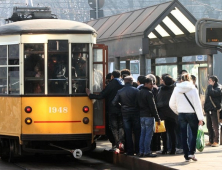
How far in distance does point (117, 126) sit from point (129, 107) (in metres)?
0.71

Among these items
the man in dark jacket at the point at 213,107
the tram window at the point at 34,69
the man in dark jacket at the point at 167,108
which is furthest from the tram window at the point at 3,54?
the man in dark jacket at the point at 213,107

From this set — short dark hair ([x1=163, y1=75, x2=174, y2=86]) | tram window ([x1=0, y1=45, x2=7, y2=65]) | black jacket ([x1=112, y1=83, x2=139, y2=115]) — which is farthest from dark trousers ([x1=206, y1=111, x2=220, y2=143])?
tram window ([x1=0, y1=45, x2=7, y2=65])

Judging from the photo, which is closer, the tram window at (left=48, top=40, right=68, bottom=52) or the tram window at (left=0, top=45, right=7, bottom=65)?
the tram window at (left=48, top=40, right=68, bottom=52)

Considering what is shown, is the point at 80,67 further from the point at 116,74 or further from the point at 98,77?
the point at 116,74

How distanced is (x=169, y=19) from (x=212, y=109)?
3.81 meters

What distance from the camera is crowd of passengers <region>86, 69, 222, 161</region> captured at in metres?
11.6

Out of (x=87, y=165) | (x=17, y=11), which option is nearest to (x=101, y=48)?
(x=87, y=165)

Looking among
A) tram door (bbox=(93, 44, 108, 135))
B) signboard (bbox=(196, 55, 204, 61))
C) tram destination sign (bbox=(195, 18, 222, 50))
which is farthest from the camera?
signboard (bbox=(196, 55, 204, 61))

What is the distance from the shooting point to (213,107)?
1459 cm

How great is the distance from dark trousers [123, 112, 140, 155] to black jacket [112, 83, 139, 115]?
0.31ft

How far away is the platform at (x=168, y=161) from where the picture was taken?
10.9m

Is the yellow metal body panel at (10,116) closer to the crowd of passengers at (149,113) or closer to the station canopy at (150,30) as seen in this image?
the crowd of passengers at (149,113)

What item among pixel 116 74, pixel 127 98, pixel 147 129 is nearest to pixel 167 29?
pixel 116 74

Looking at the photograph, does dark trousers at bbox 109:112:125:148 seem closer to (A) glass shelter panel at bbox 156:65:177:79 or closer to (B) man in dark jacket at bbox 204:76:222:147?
(B) man in dark jacket at bbox 204:76:222:147
